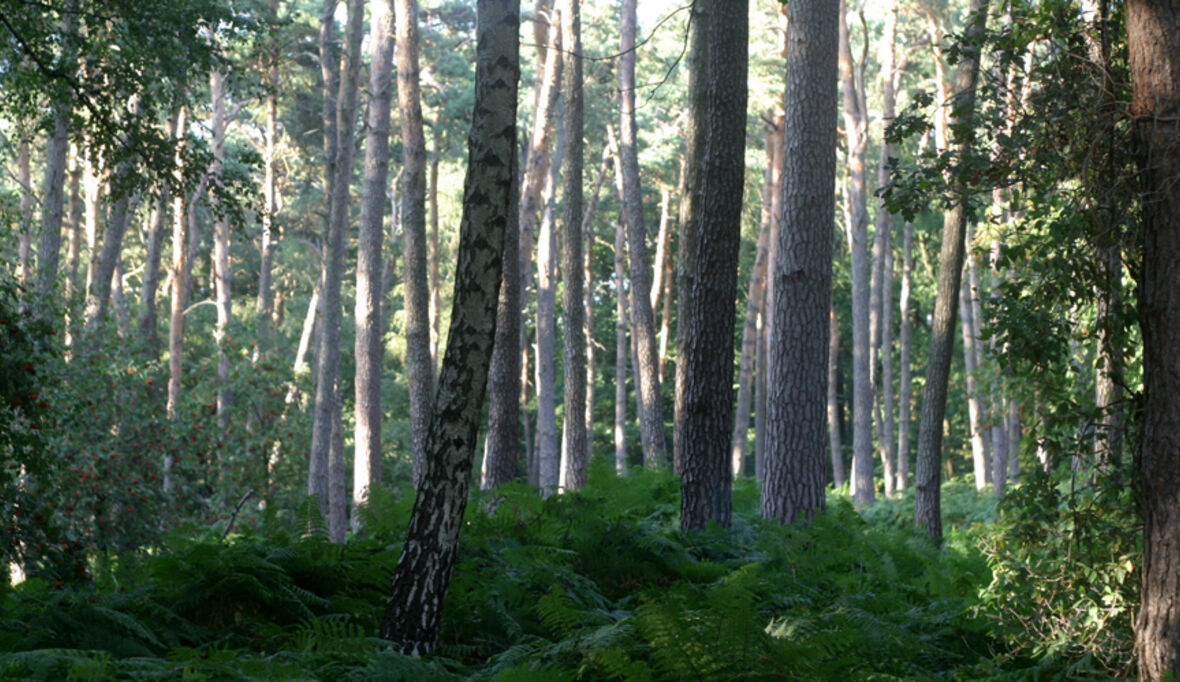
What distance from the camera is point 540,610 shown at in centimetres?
524

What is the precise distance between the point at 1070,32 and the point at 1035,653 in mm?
3352

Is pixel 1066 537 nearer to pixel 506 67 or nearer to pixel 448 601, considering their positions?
pixel 448 601

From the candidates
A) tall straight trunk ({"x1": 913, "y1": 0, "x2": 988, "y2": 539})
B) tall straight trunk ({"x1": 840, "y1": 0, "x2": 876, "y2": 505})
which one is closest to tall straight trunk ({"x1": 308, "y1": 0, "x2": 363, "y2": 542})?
tall straight trunk ({"x1": 913, "y1": 0, "x2": 988, "y2": 539})

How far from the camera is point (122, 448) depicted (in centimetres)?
1551

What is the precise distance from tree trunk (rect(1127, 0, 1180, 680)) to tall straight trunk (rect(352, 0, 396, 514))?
12263 mm

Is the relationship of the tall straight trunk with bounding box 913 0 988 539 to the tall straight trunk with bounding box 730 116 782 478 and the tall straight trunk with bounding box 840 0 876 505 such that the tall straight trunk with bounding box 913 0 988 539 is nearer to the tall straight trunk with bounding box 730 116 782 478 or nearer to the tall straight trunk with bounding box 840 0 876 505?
the tall straight trunk with bounding box 840 0 876 505

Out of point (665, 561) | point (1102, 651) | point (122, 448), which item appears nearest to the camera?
point (1102, 651)

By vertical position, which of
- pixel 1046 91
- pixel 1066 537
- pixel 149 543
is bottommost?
pixel 149 543

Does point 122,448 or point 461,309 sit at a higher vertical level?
point 461,309

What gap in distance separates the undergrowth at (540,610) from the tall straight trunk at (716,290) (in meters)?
0.46

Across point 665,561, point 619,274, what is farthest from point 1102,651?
point 619,274

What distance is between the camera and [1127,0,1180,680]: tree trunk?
465 centimetres

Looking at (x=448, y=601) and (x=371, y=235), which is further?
(x=371, y=235)

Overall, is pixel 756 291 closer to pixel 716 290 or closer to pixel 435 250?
pixel 435 250
